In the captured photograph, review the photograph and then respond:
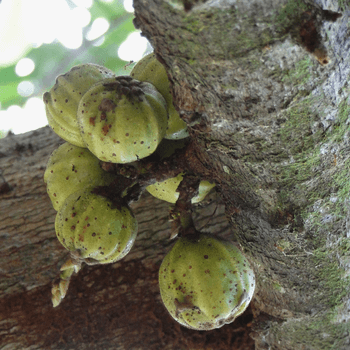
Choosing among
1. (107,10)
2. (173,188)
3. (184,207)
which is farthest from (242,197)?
(107,10)

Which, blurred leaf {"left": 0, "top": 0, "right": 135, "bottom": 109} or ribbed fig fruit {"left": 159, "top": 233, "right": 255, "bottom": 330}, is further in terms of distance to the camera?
blurred leaf {"left": 0, "top": 0, "right": 135, "bottom": 109}

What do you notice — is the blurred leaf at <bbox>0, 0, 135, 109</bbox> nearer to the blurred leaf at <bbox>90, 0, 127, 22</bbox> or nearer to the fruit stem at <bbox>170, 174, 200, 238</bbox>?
the blurred leaf at <bbox>90, 0, 127, 22</bbox>

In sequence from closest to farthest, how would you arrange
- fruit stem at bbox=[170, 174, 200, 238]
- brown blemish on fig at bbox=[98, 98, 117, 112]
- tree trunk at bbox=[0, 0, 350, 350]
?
Answer: tree trunk at bbox=[0, 0, 350, 350] → brown blemish on fig at bbox=[98, 98, 117, 112] → fruit stem at bbox=[170, 174, 200, 238]

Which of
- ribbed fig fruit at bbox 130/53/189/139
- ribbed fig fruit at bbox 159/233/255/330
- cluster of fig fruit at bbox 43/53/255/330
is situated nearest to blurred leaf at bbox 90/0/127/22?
cluster of fig fruit at bbox 43/53/255/330

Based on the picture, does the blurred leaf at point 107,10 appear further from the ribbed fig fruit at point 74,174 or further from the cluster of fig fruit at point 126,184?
the ribbed fig fruit at point 74,174

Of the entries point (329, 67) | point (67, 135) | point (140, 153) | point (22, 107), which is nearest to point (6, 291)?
point (67, 135)

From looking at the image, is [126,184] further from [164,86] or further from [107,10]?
[107,10]

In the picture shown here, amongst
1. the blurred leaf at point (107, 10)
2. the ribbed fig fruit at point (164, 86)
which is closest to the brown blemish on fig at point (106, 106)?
the ribbed fig fruit at point (164, 86)
